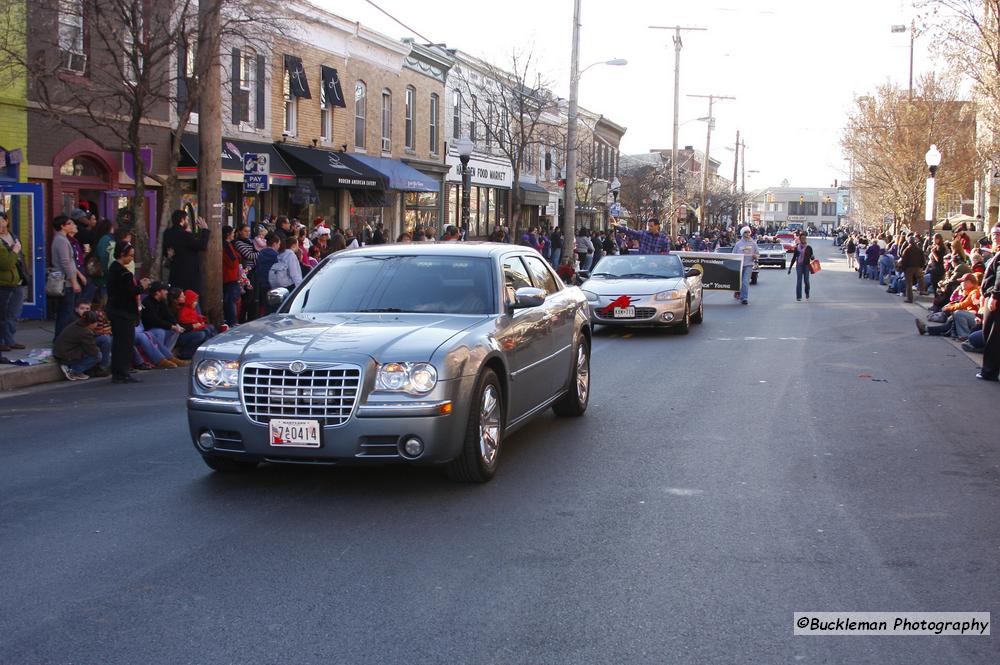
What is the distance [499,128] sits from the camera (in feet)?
127

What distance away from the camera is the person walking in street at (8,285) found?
1355cm

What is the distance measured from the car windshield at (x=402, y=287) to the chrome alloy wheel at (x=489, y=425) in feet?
2.53

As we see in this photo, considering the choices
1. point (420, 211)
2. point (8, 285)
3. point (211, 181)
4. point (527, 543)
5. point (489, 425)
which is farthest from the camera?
point (420, 211)

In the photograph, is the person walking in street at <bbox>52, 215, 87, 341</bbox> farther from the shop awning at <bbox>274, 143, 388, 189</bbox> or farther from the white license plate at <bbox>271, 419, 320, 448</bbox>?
the shop awning at <bbox>274, 143, 388, 189</bbox>

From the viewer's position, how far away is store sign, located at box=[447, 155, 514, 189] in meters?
39.2

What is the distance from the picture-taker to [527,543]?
5914mm

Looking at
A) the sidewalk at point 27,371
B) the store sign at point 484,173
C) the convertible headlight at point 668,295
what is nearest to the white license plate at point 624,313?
the convertible headlight at point 668,295

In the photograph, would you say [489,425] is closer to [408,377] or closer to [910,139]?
[408,377]

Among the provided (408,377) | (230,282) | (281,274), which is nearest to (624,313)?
(281,274)

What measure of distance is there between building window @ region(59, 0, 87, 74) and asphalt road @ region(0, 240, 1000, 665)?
8.80m

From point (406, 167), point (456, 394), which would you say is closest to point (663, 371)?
point (456, 394)

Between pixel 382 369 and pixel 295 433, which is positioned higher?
pixel 382 369

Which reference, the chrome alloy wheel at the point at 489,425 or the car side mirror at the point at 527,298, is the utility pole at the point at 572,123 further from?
the chrome alloy wheel at the point at 489,425

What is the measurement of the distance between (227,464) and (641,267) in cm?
1268
